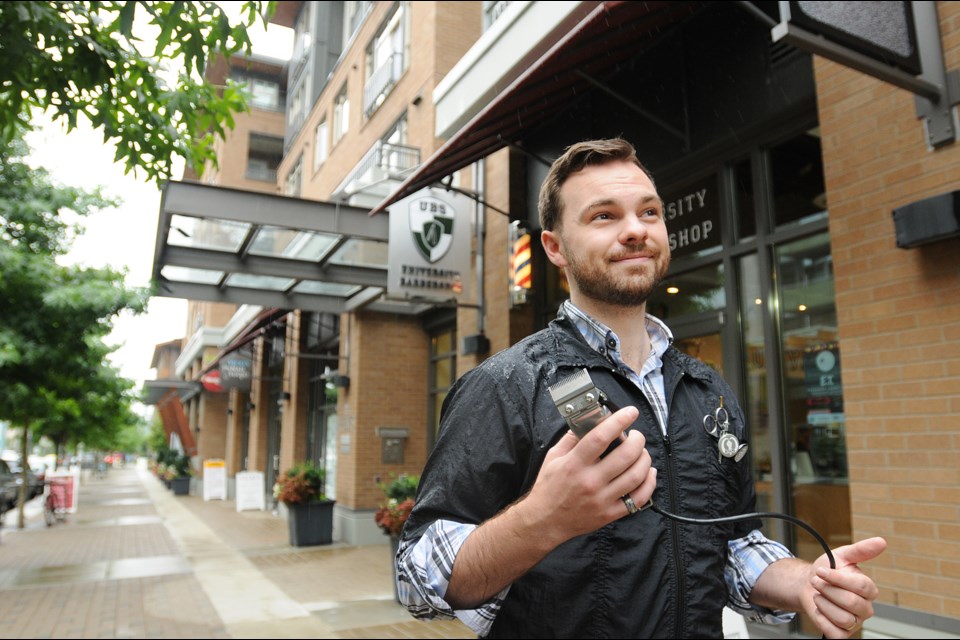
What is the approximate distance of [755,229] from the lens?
5.84 meters

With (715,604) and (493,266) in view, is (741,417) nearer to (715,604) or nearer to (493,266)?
(715,604)

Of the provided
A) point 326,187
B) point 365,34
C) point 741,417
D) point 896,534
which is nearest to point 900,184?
point 896,534

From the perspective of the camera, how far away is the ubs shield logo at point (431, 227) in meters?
9.45

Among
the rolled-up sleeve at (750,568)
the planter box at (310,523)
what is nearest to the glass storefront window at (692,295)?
the rolled-up sleeve at (750,568)

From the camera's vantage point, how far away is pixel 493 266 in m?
9.73

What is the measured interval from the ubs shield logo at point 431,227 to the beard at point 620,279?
321 inches

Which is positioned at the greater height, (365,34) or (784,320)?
(365,34)

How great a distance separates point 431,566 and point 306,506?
38.3 feet

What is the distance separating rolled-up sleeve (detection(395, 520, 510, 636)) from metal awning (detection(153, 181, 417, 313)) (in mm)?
8329

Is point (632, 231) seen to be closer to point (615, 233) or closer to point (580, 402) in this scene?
point (615, 233)

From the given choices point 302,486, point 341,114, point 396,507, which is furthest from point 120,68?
point 341,114

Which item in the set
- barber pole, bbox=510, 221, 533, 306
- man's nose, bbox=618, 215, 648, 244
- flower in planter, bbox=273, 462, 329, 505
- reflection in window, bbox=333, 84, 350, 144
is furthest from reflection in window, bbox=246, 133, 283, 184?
man's nose, bbox=618, 215, 648, 244

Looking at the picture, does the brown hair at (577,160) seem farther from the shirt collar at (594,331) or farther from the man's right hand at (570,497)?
the man's right hand at (570,497)

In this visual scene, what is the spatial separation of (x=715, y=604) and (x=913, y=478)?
9.58ft
